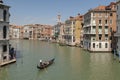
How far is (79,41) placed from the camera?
67.4 metres

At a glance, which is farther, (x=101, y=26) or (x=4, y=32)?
(x=101, y=26)

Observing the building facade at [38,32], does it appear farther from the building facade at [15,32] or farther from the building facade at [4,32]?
the building facade at [4,32]

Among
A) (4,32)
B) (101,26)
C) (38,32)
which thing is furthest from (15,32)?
(4,32)

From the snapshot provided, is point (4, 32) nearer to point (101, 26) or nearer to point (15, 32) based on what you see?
point (101, 26)

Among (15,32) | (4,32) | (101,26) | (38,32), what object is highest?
(15,32)

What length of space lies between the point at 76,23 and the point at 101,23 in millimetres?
22105

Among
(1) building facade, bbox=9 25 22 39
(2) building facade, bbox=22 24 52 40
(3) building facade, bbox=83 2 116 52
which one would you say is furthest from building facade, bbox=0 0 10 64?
(1) building facade, bbox=9 25 22 39

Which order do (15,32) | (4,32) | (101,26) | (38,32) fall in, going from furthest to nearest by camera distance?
1. (15,32)
2. (38,32)
3. (101,26)
4. (4,32)

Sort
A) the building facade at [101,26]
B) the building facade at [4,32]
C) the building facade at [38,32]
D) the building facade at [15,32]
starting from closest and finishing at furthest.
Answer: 1. the building facade at [4,32]
2. the building facade at [101,26]
3. the building facade at [38,32]
4. the building facade at [15,32]

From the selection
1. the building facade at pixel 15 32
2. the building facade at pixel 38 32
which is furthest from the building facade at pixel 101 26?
the building facade at pixel 15 32

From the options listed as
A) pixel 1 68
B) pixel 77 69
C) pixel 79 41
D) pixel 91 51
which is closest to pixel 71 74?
pixel 77 69

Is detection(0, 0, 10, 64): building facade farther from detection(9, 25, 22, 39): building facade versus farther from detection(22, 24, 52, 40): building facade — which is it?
detection(9, 25, 22, 39): building facade

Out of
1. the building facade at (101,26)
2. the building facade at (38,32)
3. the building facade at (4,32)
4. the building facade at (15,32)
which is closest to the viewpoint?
the building facade at (4,32)

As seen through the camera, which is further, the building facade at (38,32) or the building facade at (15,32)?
the building facade at (15,32)
